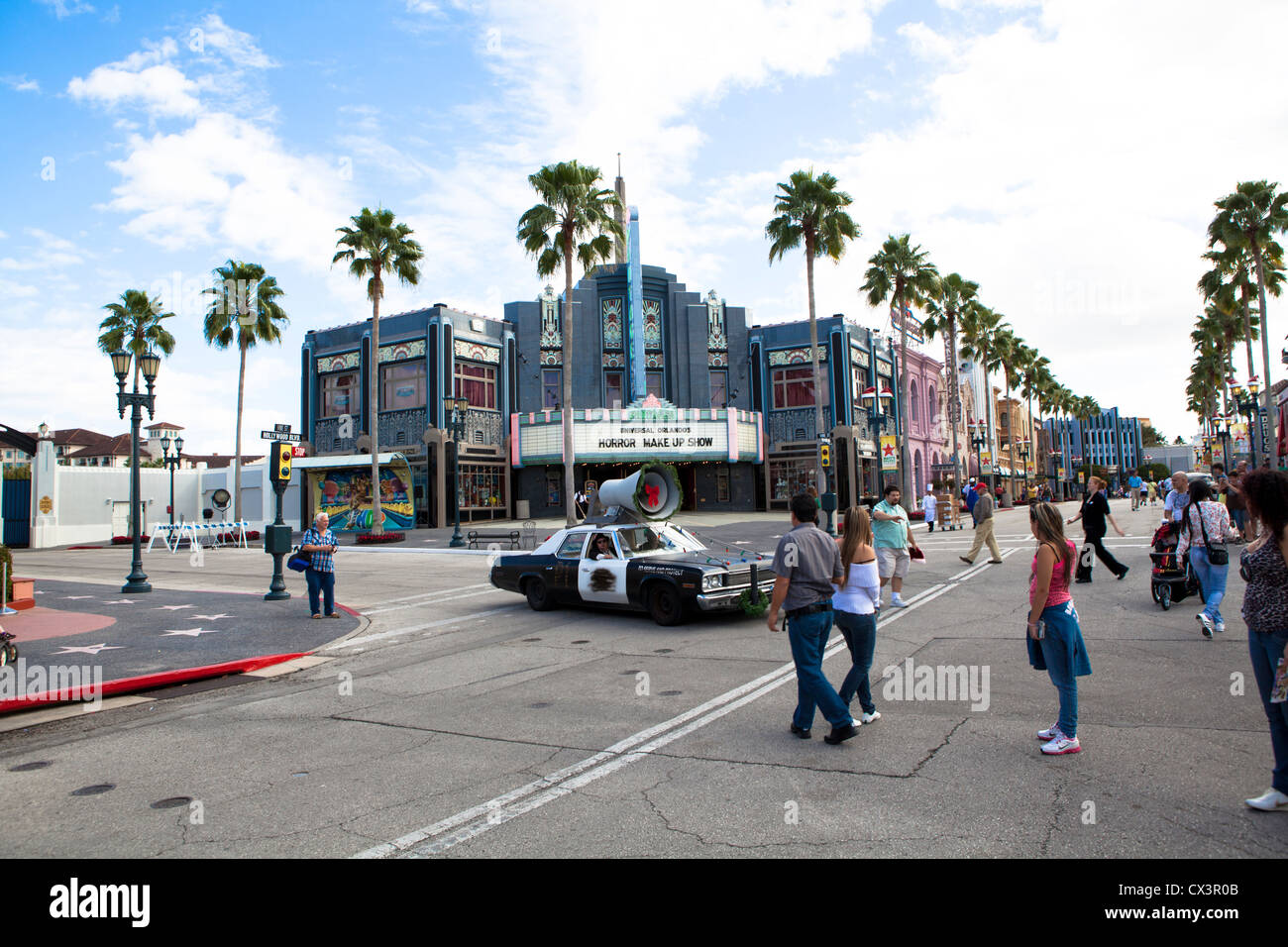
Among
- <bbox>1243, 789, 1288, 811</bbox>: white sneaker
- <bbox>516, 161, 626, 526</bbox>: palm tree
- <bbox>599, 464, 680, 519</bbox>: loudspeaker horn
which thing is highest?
<bbox>516, 161, 626, 526</bbox>: palm tree

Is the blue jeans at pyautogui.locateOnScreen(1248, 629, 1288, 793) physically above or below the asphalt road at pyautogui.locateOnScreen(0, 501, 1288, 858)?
above

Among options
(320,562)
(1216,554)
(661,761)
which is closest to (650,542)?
(320,562)

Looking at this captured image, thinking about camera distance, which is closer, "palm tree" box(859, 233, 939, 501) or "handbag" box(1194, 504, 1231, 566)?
"handbag" box(1194, 504, 1231, 566)

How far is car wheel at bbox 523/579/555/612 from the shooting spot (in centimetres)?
1293

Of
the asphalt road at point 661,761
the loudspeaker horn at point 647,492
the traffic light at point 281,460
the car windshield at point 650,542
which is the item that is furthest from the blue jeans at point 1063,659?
the traffic light at point 281,460

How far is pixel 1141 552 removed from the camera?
695 inches

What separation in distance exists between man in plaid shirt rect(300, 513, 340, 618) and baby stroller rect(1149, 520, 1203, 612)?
11405 mm

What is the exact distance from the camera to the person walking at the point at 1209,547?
28.5 feet

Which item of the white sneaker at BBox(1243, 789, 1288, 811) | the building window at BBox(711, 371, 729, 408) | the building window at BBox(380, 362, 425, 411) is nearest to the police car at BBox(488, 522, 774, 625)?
the white sneaker at BBox(1243, 789, 1288, 811)

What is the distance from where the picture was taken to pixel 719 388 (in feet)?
150

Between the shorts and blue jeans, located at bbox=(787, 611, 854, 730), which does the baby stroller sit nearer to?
the shorts

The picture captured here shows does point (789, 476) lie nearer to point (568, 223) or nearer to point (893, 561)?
point (568, 223)
